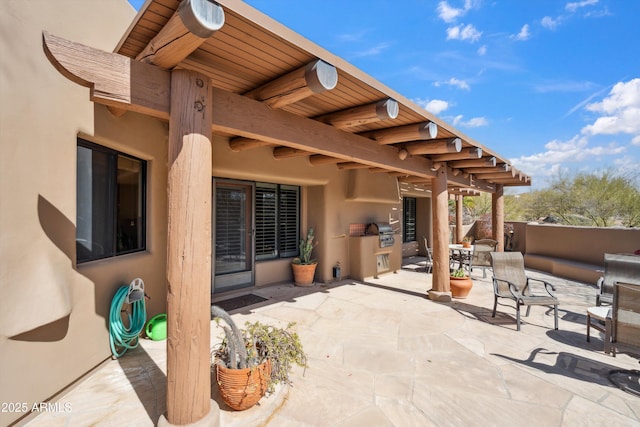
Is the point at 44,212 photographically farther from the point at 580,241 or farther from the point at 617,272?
the point at 580,241

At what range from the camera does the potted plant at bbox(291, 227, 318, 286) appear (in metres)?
6.39

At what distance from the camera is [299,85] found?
7.73ft

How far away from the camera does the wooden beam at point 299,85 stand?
7.25ft

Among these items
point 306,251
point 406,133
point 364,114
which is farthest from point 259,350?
point 306,251

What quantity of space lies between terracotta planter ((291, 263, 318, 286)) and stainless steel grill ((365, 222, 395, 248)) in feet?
6.64

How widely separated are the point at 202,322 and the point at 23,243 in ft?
4.92

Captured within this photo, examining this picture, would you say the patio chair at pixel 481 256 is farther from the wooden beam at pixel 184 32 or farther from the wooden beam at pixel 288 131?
the wooden beam at pixel 184 32

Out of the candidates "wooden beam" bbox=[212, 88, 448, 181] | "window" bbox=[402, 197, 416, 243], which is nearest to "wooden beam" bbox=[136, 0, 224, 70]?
"wooden beam" bbox=[212, 88, 448, 181]

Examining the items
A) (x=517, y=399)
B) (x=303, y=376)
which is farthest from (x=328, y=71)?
(x=517, y=399)

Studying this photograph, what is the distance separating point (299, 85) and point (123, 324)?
11.0 ft

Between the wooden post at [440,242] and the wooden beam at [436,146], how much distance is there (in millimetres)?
1231

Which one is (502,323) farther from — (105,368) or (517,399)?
(105,368)

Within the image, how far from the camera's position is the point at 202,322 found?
2035 mm

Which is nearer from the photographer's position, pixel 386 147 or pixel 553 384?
pixel 553 384
